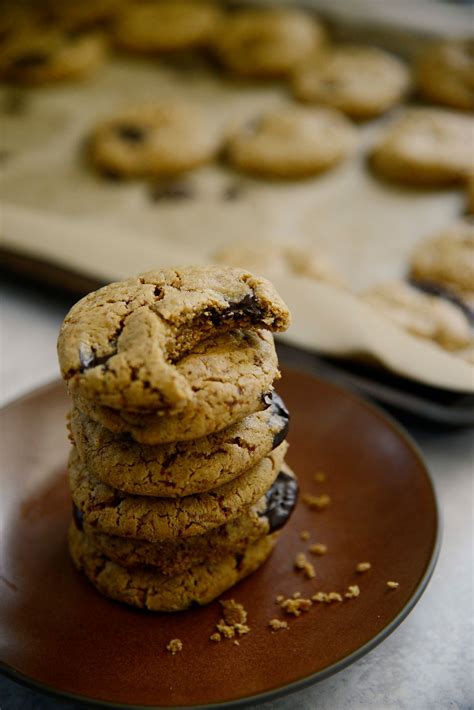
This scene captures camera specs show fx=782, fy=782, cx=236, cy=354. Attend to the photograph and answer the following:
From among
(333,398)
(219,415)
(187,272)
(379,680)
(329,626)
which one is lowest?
(379,680)

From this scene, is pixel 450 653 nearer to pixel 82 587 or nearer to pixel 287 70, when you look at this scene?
pixel 82 587

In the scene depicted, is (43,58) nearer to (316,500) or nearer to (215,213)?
(215,213)

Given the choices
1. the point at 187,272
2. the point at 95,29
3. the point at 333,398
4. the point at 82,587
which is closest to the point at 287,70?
the point at 95,29

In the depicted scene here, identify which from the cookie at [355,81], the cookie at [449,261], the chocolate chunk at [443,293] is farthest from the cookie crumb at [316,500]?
the cookie at [355,81]

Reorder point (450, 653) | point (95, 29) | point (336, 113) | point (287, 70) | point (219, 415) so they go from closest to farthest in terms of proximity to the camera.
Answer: point (219, 415) < point (450, 653) < point (336, 113) < point (287, 70) < point (95, 29)

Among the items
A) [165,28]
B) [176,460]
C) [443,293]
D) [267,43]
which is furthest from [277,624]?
[165,28]

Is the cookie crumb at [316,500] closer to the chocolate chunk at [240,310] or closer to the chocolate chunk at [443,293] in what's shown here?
the chocolate chunk at [240,310]

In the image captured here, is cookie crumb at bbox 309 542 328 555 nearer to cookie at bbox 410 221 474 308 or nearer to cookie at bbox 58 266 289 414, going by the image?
cookie at bbox 58 266 289 414
